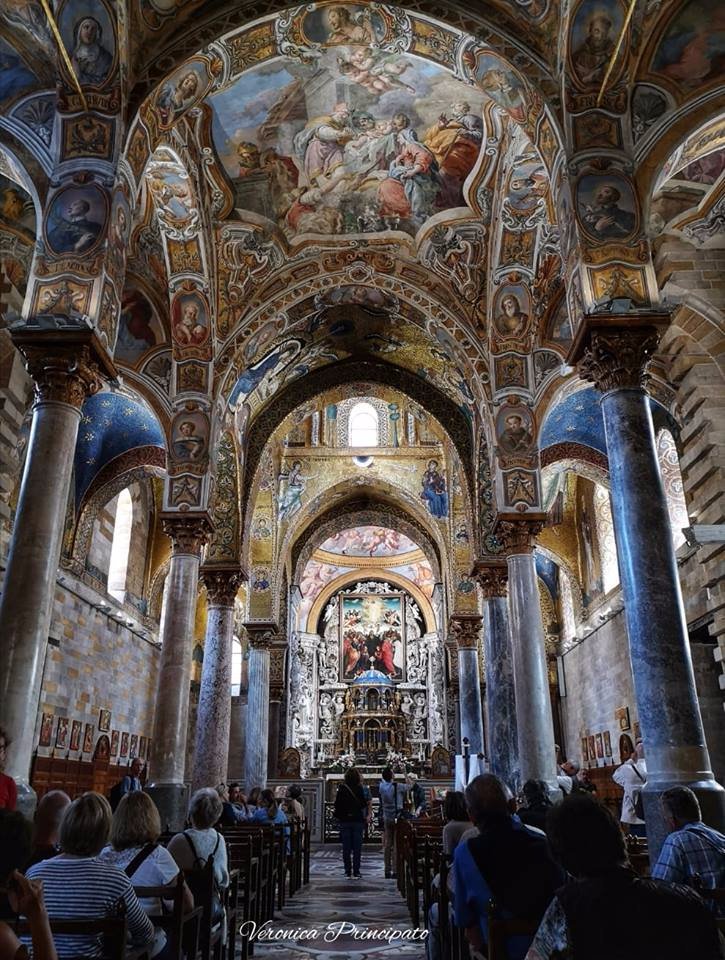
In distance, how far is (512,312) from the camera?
13812 millimetres

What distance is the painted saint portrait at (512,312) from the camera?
44.9 feet

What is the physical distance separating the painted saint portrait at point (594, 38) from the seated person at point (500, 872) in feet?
27.7

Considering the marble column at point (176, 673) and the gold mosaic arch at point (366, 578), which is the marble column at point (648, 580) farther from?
the gold mosaic arch at point (366, 578)

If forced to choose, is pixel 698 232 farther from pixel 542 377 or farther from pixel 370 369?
pixel 370 369

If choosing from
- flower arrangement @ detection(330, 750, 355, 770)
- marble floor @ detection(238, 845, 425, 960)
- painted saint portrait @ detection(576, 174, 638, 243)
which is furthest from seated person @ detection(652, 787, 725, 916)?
flower arrangement @ detection(330, 750, 355, 770)

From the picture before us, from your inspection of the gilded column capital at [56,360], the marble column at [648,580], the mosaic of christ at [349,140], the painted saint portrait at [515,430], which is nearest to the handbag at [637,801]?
the marble column at [648,580]

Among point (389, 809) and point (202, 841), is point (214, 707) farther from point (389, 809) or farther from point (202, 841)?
point (202, 841)

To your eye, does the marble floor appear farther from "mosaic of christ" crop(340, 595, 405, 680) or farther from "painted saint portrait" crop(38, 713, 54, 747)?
"mosaic of christ" crop(340, 595, 405, 680)

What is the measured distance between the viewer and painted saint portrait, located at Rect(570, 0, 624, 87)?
8.81 meters

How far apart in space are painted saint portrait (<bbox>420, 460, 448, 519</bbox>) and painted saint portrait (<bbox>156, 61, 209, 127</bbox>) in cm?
1588

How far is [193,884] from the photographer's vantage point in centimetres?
464

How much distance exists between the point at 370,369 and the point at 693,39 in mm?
10444

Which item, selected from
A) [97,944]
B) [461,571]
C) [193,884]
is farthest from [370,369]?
[97,944]

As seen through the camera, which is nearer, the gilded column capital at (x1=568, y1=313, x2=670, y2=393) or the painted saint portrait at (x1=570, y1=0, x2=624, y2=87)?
the gilded column capital at (x1=568, y1=313, x2=670, y2=393)
